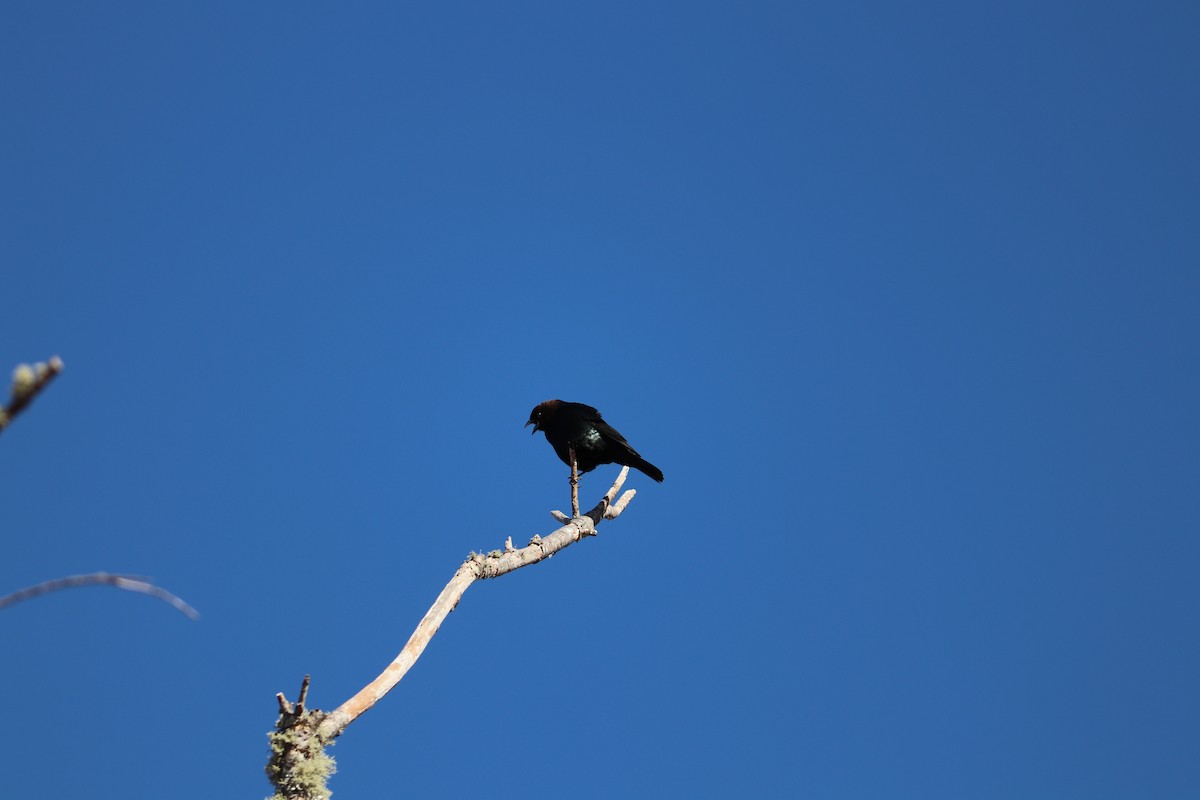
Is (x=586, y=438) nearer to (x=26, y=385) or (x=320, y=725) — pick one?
(x=320, y=725)

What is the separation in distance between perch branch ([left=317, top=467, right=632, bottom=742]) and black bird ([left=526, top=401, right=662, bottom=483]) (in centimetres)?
109

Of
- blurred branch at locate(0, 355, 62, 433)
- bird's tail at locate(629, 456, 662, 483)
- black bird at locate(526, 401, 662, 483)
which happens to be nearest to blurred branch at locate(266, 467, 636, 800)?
blurred branch at locate(0, 355, 62, 433)

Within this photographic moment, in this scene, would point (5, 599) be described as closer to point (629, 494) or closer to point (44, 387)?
point (44, 387)

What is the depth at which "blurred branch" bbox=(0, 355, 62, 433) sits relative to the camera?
136cm

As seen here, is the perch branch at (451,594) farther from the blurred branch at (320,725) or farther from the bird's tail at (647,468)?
the bird's tail at (647,468)

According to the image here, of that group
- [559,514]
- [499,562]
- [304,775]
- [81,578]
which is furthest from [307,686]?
[559,514]

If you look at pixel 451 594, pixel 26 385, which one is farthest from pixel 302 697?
pixel 26 385

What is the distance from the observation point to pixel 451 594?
5746 millimetres

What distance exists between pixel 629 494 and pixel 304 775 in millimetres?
5680

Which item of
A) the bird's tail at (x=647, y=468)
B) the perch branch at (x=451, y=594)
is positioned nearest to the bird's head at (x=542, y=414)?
the bird's tail at (x=647, y=468)

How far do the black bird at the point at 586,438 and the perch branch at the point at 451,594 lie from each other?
1.09 meters

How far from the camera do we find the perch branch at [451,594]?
4656 mm

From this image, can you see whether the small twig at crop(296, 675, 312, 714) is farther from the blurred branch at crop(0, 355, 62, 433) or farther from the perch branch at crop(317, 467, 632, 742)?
the blurred branch at crop(0, 355, 62, 433)

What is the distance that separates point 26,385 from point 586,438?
347 inches
